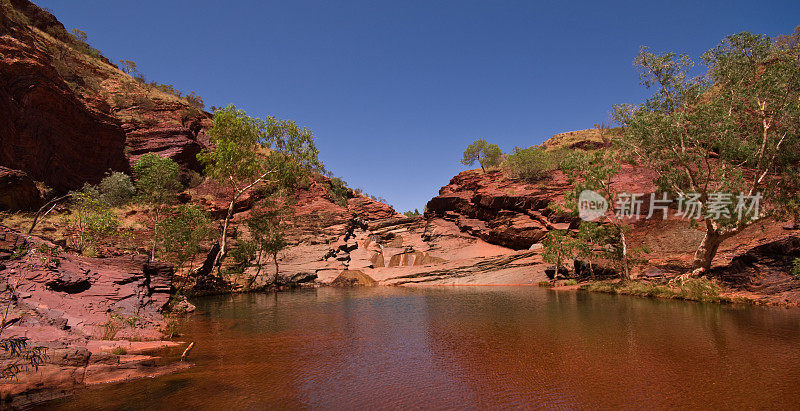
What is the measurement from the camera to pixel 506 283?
114 ft

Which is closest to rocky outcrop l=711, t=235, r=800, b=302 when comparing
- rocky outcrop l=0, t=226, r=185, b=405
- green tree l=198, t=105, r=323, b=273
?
rocky outcrop l=0, t=226, r=185, b=405

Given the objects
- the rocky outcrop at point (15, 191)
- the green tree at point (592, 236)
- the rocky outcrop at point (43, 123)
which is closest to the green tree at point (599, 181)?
the green tree at point (592, 236)

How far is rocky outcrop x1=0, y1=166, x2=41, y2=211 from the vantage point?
21625mm

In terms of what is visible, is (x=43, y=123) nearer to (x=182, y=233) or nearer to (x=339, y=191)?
(x=182, y=233)

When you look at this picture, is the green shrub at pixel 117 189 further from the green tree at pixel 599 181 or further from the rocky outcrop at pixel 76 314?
the green tree at pixel 599 181

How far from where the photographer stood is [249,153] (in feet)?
103

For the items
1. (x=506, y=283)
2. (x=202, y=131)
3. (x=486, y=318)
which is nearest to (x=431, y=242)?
(x=506, y=283)

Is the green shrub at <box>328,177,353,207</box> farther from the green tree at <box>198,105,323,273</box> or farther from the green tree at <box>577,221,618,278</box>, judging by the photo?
the green tree at <box>577,221,618,278</box>

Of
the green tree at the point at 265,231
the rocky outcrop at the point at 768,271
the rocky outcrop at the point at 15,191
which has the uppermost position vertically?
the rocky outcrop at the point at 15,191

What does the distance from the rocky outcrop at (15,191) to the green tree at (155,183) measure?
1486 centimetres

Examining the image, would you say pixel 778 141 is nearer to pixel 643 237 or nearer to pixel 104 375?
pixel 643 237

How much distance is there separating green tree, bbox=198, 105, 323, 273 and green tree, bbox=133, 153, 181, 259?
14130 millimetres

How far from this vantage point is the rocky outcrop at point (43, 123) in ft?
95.2

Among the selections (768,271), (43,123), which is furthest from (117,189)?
(768,271)
